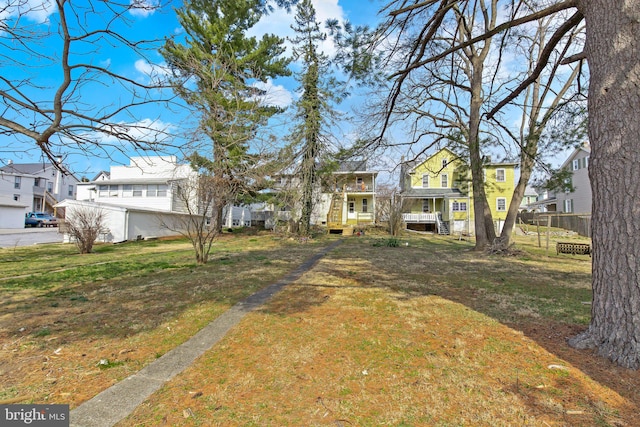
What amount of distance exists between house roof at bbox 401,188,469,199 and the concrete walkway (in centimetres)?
2590

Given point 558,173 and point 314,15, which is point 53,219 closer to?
point 314,15

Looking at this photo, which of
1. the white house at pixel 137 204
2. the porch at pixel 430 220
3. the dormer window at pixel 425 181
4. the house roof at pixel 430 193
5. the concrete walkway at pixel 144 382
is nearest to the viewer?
the concrete walkway at pixel 144 382

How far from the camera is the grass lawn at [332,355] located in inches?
88.7

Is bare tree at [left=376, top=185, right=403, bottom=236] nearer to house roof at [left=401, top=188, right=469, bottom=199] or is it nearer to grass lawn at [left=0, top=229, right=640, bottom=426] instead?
→ house roof at [left=401, top=188, right=469, bottom=199]

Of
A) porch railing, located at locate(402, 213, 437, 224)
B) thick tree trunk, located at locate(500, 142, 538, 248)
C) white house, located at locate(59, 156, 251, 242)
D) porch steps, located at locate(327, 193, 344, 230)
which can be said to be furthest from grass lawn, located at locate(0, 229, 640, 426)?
porch railing, located at locate(402, 213, 437, 224)

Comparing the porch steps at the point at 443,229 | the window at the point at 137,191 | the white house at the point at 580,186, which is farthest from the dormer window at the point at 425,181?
the window at the point at 137,191

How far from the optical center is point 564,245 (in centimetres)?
1379

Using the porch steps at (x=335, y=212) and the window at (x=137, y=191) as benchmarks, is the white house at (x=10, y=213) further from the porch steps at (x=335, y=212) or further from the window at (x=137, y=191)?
the porch steps at (x=335, y=212)

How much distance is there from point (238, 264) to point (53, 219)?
129 feet

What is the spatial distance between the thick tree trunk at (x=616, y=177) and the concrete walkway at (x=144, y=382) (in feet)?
13.3

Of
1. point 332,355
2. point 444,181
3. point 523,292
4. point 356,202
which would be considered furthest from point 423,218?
point 332,355

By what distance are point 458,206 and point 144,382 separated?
29.9m

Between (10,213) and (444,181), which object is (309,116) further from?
(10,213)

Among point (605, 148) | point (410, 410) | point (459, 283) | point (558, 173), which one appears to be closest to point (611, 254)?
point (605, 148)
